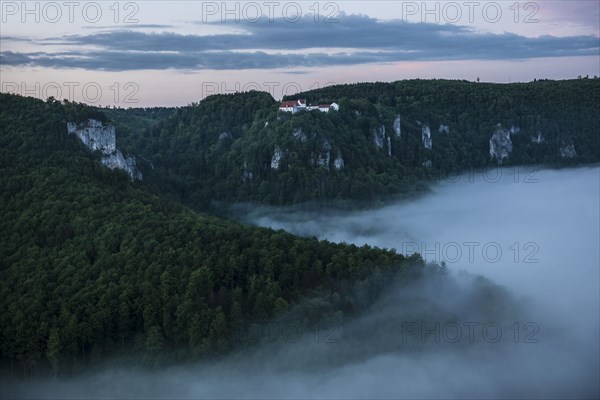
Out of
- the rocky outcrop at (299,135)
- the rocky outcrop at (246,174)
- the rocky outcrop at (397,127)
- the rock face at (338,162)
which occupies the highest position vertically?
the rocky outcrop at (397,127)

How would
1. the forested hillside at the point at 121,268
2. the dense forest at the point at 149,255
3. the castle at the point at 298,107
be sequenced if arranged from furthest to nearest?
1. the castle at the point at 298,107
2. the dense forest at the point at 149,255
3. the forested hillside at the point at 121,268

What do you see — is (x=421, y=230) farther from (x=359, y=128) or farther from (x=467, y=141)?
(x=467, y=141)

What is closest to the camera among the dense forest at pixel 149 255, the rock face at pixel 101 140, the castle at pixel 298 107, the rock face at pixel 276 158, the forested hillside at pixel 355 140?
the dense forest at pixel 149 255

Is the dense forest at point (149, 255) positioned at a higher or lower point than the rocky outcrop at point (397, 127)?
lower

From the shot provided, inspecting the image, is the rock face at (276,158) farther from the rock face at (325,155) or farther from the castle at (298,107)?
the castle at (298,107)

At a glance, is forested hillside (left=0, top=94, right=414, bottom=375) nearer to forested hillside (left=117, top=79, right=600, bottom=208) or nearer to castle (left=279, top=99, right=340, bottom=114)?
forested hillside (left=117, top=79, right=600, bottom=208)

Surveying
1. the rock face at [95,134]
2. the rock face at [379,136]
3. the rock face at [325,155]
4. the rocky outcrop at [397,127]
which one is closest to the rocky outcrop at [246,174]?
the rock face at [325,155]

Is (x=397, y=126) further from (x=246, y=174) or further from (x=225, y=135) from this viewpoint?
(x=246, y=174)

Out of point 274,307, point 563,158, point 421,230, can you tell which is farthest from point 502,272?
point 563,158

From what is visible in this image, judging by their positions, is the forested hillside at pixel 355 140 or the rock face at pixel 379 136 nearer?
the forested hillside at pixel 355 140
